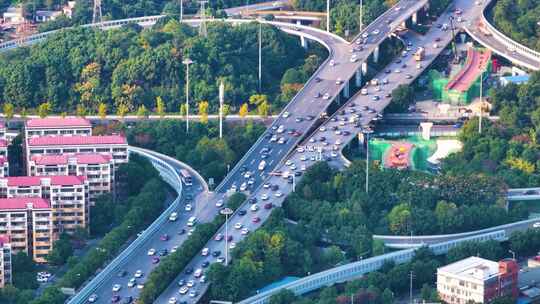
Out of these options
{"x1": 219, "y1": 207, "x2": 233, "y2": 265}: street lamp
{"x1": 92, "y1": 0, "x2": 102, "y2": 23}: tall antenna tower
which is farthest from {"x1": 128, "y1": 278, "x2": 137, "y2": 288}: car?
{"x1": 92, "y1": 0, "x2": 102, "y2": 23}: tall antenna tower

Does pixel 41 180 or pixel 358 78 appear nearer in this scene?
pixel 41 180

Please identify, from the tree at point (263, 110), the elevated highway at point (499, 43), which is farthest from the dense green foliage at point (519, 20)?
the tree at point (263, 110)

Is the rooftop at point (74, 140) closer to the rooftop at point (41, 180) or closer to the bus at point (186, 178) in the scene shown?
the bus at point (186, 178)

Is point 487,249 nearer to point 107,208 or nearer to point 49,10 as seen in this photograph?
point 107,208

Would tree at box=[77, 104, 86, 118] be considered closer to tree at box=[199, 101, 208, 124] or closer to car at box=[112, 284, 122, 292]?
tree at box=[199, 101, 208, 124]

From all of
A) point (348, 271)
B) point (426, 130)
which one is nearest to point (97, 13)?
point (426, 130)

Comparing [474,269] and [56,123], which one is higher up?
[56,123]

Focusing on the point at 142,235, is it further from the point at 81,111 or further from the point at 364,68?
the point at 364,68
